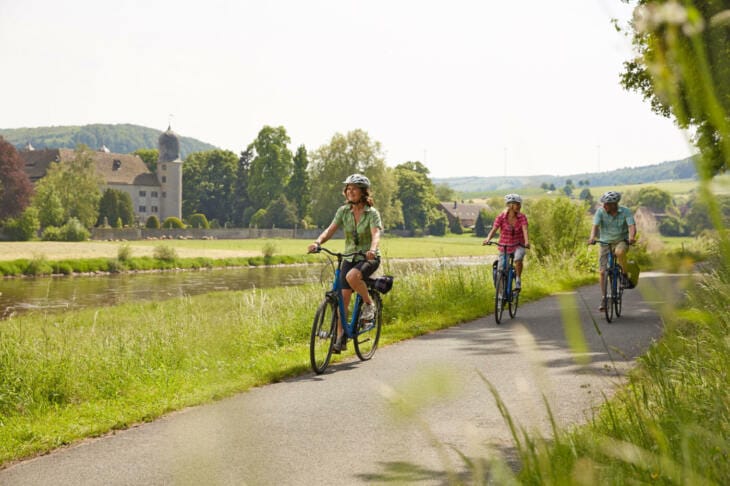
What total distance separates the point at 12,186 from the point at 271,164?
3782 centimetres

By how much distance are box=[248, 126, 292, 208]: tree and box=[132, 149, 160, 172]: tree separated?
32550 mm

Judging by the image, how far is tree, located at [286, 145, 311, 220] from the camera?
322 ft

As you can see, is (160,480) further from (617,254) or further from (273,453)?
(617,254)

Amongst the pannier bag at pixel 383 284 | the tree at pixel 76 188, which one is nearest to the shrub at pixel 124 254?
the tree at pixel 76 188

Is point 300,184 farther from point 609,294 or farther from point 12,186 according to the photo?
point 609,294

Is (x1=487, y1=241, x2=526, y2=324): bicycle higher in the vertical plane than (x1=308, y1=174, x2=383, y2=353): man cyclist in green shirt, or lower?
lower

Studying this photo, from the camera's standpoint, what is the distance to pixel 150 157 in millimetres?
129125

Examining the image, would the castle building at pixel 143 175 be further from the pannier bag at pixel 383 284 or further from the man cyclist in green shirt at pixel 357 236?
the pannier bag at pixel 383 284

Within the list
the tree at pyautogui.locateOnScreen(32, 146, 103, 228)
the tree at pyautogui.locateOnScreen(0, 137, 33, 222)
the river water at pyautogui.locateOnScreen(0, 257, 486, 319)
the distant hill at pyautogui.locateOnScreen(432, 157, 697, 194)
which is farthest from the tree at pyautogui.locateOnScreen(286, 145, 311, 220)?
the distant hill at pyautogui.locateOnScreen(432, 157, 697, 194)

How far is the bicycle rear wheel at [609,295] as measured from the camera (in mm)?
12406

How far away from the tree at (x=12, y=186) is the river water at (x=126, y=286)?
27.4 meters

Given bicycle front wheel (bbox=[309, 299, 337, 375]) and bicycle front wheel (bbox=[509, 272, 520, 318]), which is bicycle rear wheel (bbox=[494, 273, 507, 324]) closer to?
bicycle front wheel (bbox=[509, 272, 520, 318])

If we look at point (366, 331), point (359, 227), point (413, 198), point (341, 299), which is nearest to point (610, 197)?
point (359, 227)

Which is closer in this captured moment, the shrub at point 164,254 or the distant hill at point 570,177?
Answer: the distant hill at point 570,177
